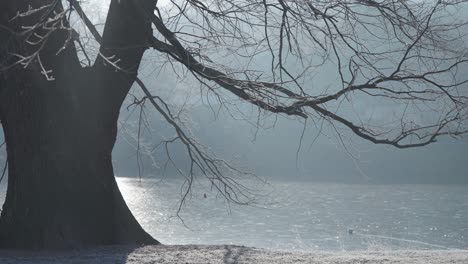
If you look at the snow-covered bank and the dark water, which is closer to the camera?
the snow-covered bank

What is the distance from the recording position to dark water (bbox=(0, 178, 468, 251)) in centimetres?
2006

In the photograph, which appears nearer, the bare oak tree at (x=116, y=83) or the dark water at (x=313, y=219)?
the bare oak tree at (x=116, y=83)

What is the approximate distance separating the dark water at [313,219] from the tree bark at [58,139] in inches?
231

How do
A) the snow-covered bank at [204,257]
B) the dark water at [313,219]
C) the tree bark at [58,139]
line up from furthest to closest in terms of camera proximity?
the dark water at [313,219] → the tree bark at [58,139] → the snow-covered bank at [204,257]

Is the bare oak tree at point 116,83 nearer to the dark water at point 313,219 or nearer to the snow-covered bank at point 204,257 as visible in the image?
the snow-covered bank at point 204,257

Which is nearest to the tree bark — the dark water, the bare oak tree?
the bare oak tree

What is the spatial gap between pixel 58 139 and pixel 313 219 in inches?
733

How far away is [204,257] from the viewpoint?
8266 mm

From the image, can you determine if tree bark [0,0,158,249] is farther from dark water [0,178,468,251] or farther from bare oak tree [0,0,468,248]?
dark water [0,178,468,251]

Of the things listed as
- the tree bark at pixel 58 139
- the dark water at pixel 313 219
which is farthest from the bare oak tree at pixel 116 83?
the dark water at pixel 313 219

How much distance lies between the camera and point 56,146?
8844mm

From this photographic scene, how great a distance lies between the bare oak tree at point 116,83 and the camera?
28.6 feet

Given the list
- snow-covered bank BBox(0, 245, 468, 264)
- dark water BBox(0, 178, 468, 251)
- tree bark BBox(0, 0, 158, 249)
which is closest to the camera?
snow-covered bank BBox(0, 245, 468, 264)

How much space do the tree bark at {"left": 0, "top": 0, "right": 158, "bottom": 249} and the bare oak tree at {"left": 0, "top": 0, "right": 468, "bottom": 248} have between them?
1 cm
